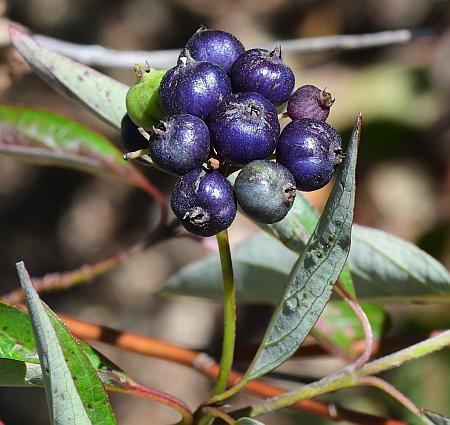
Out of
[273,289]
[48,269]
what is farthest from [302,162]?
[48,269]

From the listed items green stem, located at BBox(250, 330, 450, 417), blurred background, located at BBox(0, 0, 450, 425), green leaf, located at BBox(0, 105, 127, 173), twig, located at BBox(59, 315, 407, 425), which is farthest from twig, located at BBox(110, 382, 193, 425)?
blurred background, located at BBox(0, 0, 450, 425)

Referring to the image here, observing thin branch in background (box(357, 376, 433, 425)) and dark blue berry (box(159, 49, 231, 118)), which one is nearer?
dark blue berry (box(159, 49, 231, 118))

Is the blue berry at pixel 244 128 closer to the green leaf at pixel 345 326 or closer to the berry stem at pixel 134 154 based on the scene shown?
the berry stem at pixel 134 154

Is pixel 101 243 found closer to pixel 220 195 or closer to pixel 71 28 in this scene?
pixel 71 28

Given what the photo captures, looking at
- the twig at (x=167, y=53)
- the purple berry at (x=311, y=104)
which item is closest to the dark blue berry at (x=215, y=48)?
the purple berry at (x=311, y=104)

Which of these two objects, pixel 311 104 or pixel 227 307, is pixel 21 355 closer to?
pixel 227 307

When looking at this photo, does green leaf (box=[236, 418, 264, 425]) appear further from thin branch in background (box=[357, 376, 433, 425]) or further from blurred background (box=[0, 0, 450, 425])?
blurred background (box=[0, 0, 450, 425])

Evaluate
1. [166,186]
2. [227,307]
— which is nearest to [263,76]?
[227,307]
